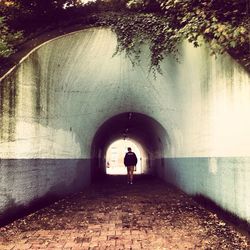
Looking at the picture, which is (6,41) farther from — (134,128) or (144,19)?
(134,128)

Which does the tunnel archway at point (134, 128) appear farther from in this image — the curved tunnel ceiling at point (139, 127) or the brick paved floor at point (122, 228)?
the brick paved floor at point (122, 228)

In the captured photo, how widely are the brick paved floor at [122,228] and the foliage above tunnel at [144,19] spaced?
134 inches

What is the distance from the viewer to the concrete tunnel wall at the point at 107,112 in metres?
7.59

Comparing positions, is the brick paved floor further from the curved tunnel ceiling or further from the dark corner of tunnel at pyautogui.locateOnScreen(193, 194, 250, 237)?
the curved tunnel ceiling

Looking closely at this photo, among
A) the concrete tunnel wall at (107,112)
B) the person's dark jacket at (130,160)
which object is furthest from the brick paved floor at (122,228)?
the person's dark jacket at (130,160)

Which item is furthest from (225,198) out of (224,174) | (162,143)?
(162,143)

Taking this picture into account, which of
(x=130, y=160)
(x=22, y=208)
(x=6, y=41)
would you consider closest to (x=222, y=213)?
(x=22, y=208)

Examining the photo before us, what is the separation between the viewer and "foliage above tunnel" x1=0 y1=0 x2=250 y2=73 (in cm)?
748

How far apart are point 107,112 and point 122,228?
5.89 m

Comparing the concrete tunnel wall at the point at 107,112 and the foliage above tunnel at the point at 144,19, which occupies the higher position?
the foliage above tunnel at the point at 144,19

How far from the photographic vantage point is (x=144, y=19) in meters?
11.2

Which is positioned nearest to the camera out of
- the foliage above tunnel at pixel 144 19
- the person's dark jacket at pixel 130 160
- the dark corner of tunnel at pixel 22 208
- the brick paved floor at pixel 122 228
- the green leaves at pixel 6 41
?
the brick paved floor at pixel 122 228

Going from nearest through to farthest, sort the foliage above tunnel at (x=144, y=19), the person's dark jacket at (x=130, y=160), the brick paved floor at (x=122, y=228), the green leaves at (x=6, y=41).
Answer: the brick paved floor at (x=122, y=228) < the foliage above tunnel at (x=144, y=19) < the green leaves at (x=6, y=41) < the person's dark jacket at (x=130, y=160)

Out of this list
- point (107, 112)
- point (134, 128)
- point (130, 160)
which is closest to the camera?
point (107, 112)
